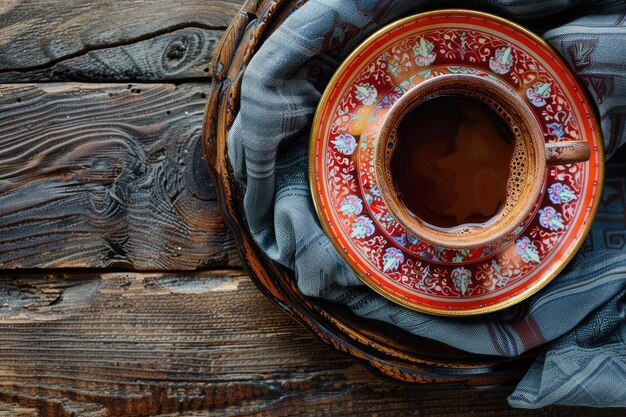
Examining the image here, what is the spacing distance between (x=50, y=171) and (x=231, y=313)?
0.29m

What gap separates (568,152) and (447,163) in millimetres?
131

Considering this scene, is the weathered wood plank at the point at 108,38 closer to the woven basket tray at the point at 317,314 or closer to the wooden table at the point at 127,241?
the wooden table at the point at 127,241

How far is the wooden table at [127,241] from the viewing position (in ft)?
2.44

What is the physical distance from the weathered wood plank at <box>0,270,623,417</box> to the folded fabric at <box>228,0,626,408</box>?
138 millimetres

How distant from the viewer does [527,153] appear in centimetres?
62

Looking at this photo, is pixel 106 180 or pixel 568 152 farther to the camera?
pixel 106 180

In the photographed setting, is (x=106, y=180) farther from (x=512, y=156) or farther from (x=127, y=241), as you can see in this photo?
(x=512, y=156)

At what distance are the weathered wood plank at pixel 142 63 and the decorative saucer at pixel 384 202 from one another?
222 millimetres

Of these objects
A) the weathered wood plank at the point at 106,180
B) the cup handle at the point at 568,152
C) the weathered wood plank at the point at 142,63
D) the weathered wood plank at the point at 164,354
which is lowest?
the weathered wood plank at the point at 164,354

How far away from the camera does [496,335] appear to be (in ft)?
2.16

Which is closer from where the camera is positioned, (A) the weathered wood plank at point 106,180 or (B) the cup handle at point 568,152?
(B) the cup handle at point 568,152

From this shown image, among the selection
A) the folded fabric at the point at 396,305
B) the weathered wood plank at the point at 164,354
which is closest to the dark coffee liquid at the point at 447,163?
the folded fabric at the point at 396,305

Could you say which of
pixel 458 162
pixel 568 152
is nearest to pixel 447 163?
pixel 458 162

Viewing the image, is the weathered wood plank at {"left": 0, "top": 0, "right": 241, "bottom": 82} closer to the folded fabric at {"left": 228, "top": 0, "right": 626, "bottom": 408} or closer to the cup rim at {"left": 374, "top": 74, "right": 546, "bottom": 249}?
the folded fabric at {"left": 228, "top": 0, "right": 626, "bottom": 408}
